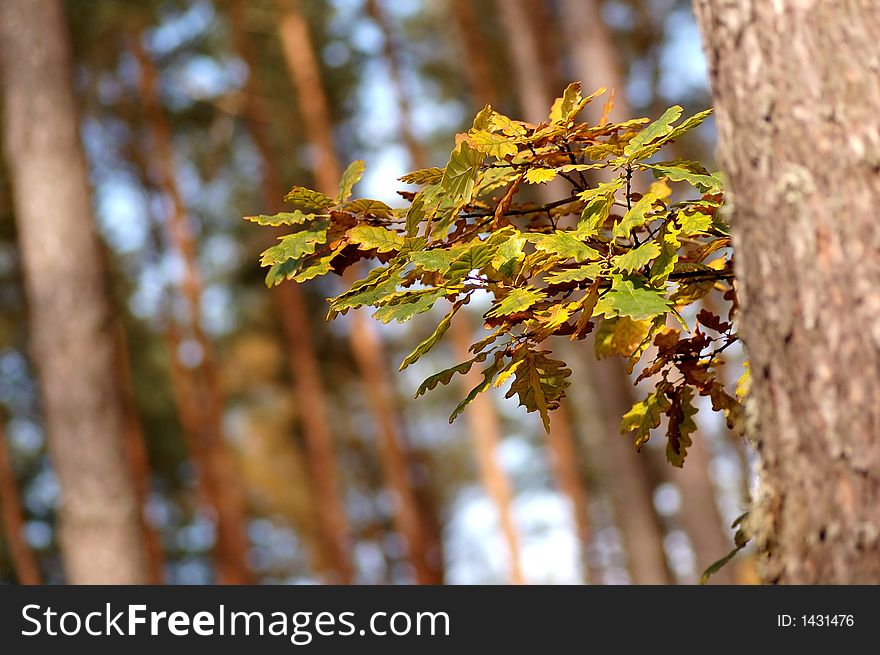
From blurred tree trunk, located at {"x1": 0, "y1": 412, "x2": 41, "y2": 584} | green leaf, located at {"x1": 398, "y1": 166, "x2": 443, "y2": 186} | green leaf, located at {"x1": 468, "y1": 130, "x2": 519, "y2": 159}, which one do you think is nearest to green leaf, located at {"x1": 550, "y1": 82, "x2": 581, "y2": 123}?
green leaf, located at {"x1": 468, "y1": 130, "x2": 519, "y2": 159}

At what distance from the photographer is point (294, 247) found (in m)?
1.91

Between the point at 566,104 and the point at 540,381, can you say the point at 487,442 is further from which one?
the point at 566,104

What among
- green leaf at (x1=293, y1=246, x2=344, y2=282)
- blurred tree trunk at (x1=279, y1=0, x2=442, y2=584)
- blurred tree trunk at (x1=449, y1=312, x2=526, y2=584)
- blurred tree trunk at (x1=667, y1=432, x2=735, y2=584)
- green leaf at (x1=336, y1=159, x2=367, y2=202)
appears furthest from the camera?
blurred tree trunk at (x1=279, y1=0, x2=442, y2=584)

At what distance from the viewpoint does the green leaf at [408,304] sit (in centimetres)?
168

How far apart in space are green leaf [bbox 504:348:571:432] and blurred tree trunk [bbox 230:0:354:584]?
11341 mm

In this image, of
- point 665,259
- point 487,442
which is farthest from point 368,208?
point 487,442

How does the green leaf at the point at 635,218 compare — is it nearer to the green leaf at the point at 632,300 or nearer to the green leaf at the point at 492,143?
the green leaf at the point at 632,300

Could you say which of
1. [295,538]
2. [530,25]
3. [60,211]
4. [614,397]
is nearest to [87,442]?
[60,211]

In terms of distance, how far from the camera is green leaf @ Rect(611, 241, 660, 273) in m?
1.66

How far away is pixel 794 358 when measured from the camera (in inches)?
57.1

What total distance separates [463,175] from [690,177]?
44cm

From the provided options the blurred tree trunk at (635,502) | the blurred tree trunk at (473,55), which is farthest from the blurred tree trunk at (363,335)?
the blurred tree trunk at (635,502)

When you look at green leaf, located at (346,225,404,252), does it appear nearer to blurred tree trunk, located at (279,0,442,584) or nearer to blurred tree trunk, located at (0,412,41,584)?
blurred tree trunk, located at (279,0,442,584)

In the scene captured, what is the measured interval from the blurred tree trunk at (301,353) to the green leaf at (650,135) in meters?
11.5
